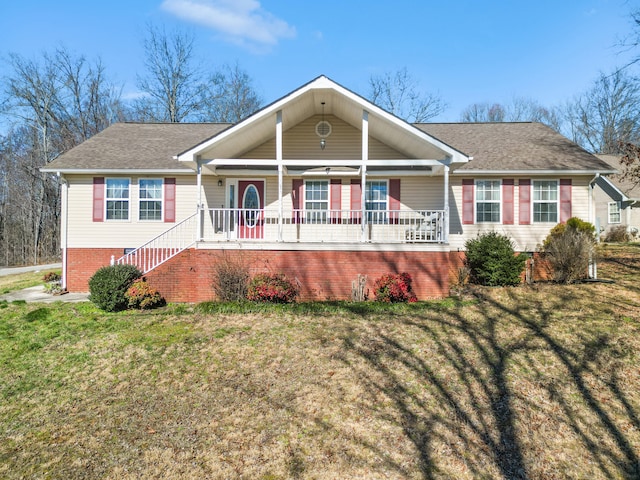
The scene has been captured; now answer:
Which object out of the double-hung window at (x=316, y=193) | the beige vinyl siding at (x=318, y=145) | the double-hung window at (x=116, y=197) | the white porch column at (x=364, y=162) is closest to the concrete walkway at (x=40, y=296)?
the double-hung window at (x=116, y=197)

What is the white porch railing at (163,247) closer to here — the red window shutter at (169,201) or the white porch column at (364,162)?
the red window shutter at (169,201)

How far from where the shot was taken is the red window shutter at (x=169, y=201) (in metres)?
14.3

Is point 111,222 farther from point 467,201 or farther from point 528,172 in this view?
Answer: point 528,172

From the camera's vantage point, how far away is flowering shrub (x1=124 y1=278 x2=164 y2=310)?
10195 millimetres

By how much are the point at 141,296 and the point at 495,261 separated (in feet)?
31.0

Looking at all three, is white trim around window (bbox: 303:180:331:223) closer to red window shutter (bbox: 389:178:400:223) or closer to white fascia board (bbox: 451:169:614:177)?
red window shutter (bbox: 389:178:400:223)

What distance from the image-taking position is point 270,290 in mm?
10094

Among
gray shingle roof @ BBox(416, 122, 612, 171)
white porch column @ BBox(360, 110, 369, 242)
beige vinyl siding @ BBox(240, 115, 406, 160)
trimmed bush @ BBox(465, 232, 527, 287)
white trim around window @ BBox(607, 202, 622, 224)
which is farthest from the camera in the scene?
white trim around window @ BBox(607, 202, 622, 224)

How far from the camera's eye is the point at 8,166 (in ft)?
109

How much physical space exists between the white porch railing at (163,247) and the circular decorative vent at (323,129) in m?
5.37

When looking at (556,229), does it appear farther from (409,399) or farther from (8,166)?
(8,166)

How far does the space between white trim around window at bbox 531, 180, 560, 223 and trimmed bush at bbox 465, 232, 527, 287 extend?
3.90 meters

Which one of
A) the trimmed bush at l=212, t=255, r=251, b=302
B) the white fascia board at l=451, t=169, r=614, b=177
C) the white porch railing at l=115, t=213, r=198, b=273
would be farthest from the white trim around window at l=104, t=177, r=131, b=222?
the white fascia board at l=451, t=169, r=614, b=177

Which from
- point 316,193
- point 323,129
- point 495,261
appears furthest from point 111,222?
point 495,261
